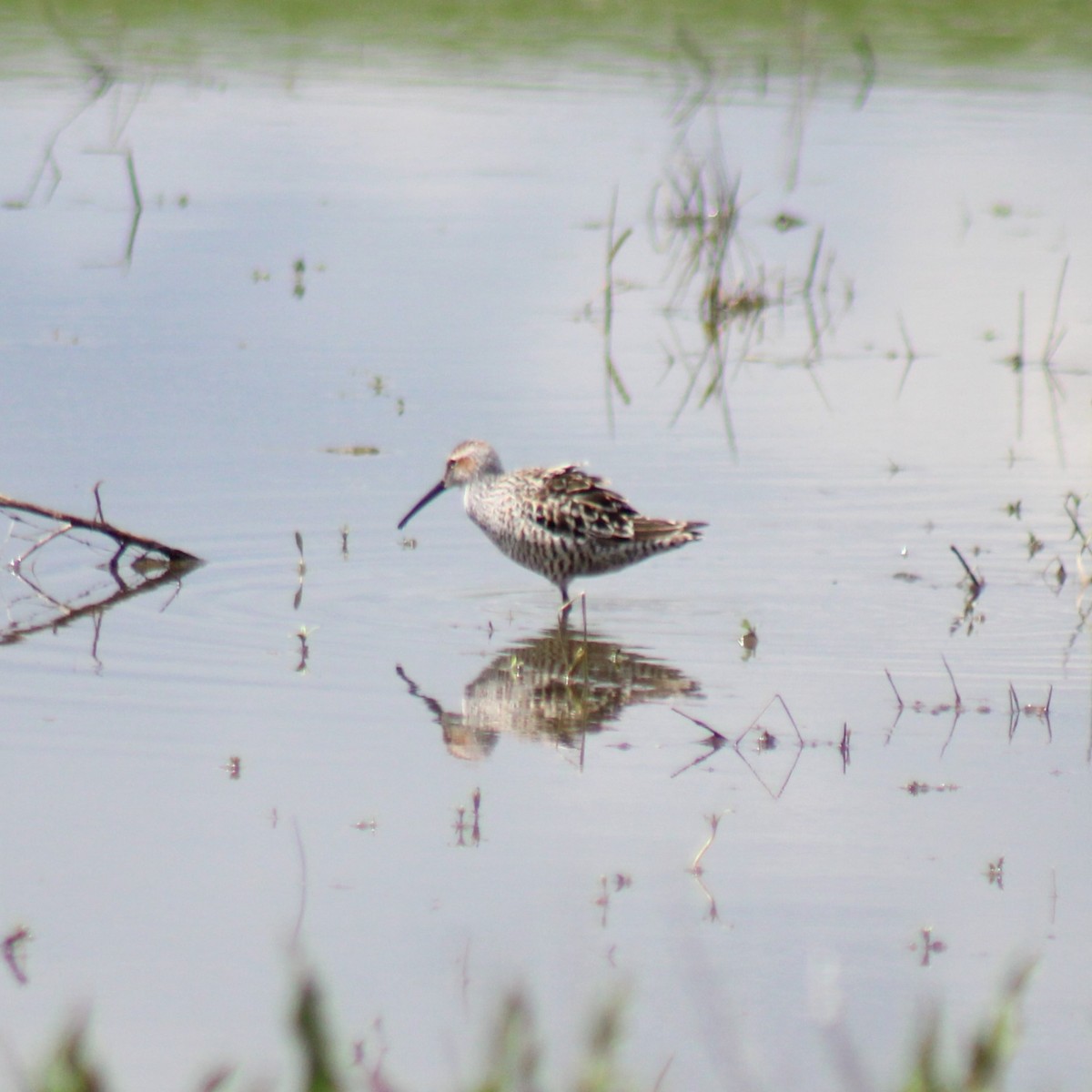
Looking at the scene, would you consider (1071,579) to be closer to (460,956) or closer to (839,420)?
(839,420)

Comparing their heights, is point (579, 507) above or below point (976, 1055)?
below

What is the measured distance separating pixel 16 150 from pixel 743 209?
690cm

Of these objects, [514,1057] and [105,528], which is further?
[105,528]

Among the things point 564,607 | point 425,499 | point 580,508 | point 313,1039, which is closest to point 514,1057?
point 313,1039

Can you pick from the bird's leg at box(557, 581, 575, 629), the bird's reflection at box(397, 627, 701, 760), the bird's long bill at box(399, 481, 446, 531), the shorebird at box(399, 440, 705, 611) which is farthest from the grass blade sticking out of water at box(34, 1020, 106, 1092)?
the bird's long bill at box(399, 481, 446, 531)

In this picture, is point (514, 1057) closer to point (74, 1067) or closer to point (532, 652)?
point (74, 1067)

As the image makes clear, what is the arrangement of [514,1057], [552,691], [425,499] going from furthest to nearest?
[425,499] → [552,691] → [514,1057]

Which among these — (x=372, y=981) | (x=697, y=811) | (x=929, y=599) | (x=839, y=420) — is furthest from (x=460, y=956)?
(x=839, y=420)

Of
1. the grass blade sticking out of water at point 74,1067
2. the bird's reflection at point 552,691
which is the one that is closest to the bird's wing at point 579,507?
the bird's reflection at point 552,691

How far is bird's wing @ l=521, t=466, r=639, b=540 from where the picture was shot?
8.72 meters

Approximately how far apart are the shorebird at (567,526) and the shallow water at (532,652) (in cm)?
22

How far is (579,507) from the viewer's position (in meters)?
8.79

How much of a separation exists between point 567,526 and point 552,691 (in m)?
1.35

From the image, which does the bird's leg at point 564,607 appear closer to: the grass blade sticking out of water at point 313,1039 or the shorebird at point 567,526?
the shorebird at point 567,526
